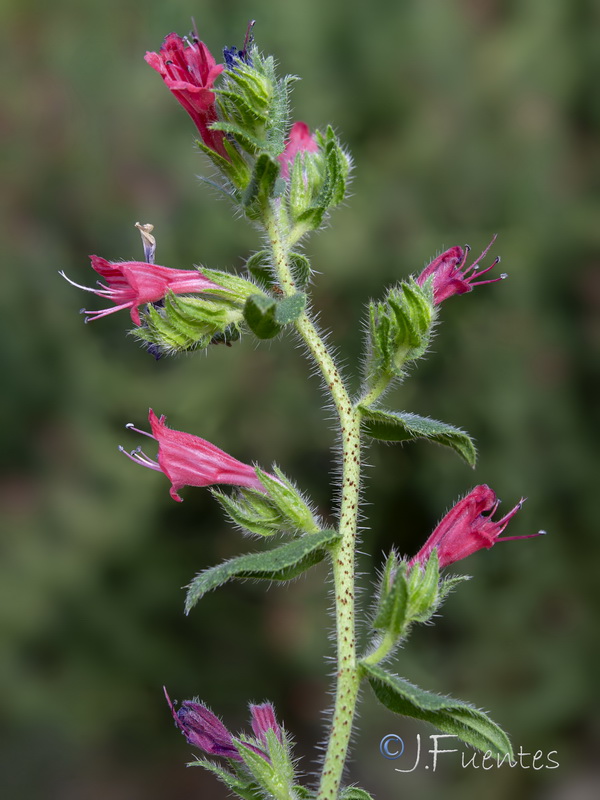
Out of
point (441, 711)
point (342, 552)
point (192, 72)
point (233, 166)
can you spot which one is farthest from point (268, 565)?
point (192, 72)

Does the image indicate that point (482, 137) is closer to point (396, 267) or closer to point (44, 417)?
point (396, 267)

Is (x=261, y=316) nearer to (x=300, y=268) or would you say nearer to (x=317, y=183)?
(x=300, y=268)

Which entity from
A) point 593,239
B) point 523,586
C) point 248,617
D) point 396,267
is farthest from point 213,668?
point 593,239

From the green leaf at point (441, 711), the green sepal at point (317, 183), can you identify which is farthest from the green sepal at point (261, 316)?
the green leaf at point (441, 711)

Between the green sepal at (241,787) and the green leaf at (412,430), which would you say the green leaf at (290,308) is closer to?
the green leaf at (412,430)

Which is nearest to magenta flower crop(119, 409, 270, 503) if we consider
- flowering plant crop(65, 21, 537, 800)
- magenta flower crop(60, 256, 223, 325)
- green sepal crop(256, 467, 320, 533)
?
flowering plant crop(65, 21, 537, 800)
